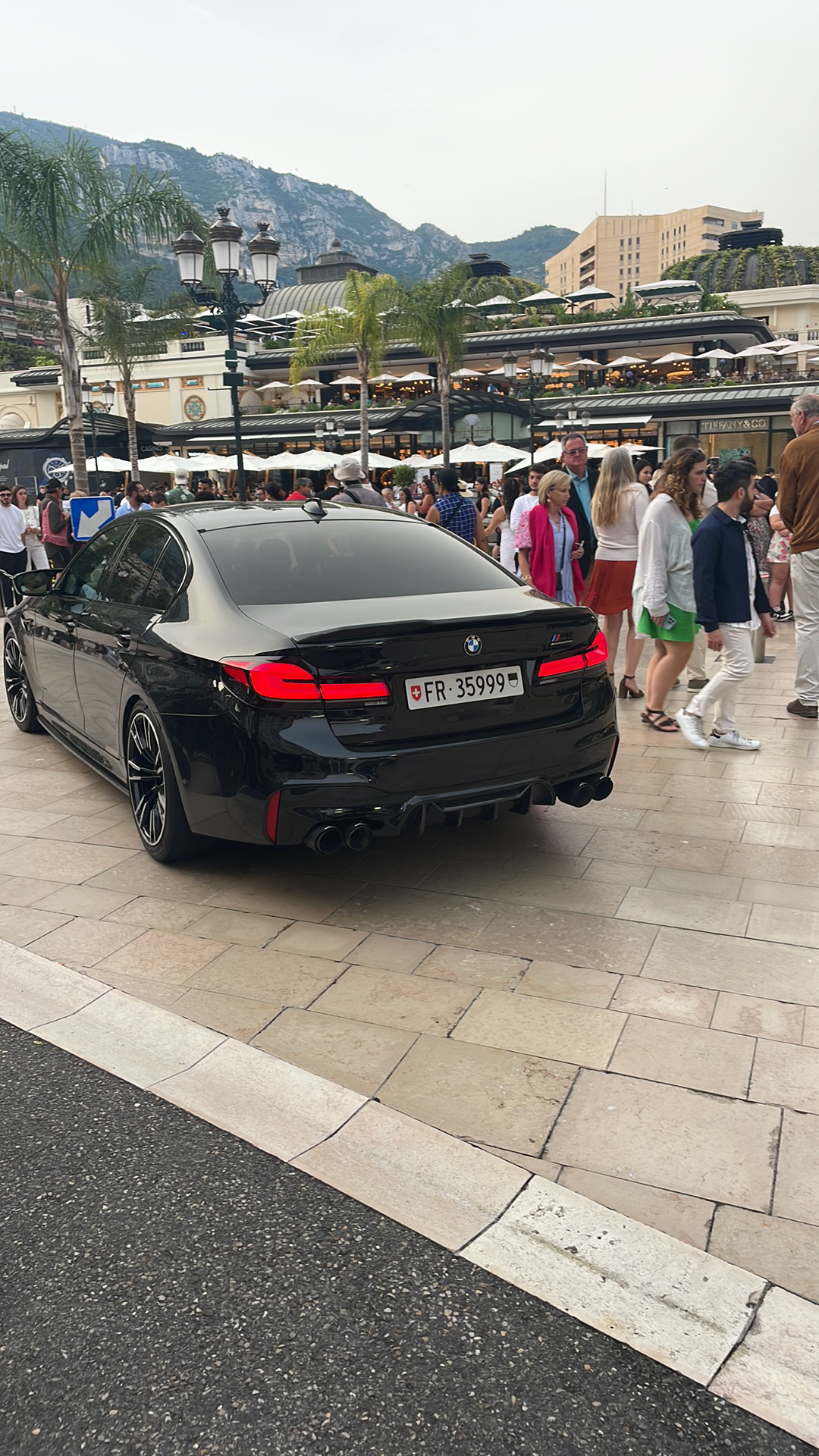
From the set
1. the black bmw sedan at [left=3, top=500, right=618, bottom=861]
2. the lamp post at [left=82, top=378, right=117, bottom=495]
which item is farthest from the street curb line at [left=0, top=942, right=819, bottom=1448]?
the lamp post at [left=82, top=378, right=117, bottom=495]

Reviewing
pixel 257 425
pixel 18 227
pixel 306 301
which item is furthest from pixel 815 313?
pixel 18 227

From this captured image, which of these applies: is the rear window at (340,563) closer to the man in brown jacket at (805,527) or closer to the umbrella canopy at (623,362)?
the man in brown jacket at (805,527)

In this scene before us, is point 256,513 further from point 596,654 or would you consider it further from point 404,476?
point 404,476

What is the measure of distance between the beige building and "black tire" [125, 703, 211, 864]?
19622 cm

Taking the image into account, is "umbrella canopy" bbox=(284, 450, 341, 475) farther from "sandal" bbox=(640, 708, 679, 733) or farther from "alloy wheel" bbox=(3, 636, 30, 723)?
"sandal" bbox=(640, 708, 679, 733)

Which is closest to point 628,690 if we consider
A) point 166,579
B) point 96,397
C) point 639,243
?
point 166,579

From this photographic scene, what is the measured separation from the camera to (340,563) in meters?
4.49

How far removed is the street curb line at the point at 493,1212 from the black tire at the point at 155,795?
3.73ft

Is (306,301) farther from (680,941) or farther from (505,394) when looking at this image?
(680,941)

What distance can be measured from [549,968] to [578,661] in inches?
50.9

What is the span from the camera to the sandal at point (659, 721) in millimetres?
7082

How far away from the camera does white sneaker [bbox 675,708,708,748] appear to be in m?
6.54

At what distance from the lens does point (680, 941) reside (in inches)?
148

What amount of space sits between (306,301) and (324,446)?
42542mm
